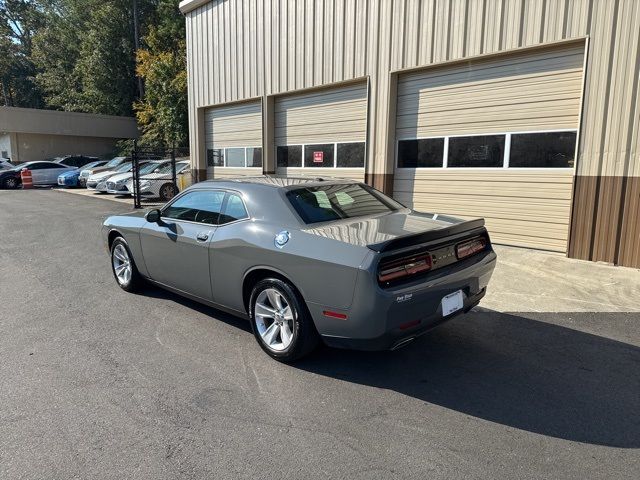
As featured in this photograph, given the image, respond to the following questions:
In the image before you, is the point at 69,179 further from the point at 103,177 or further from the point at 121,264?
the point at 121,264

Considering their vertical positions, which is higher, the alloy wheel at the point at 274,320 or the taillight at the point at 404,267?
the taillight at the point at 404,267

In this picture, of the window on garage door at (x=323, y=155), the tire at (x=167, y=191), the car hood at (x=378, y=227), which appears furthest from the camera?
the tire at (x=167, y=191)

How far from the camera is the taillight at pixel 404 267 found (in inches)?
131

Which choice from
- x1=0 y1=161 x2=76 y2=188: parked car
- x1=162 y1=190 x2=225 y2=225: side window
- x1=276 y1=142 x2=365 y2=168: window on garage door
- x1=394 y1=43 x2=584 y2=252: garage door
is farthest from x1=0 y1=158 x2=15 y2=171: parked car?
x1=162 y1=190 x2=225 y2=225: side window

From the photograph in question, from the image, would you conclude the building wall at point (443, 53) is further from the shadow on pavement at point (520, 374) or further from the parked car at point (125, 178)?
the parked car at point (125, 178)

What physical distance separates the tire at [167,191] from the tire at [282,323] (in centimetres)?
1451

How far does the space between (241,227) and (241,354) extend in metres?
1.14

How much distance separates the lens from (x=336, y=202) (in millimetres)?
4477

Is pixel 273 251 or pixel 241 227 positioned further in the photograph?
pixel 241 227

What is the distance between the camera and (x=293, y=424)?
3.10m

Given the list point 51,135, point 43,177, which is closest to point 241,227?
point 43,177

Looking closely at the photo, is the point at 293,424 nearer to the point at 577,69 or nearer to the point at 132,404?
the point at 132,404

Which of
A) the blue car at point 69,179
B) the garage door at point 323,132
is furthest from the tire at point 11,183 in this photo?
the garage door at point 323,132

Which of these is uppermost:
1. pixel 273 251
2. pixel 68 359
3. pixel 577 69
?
pixel 577 69
